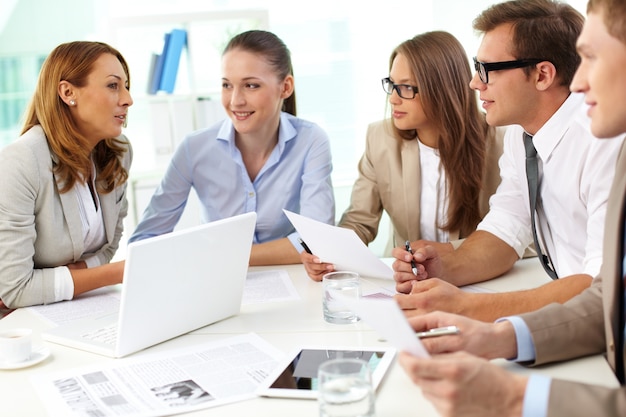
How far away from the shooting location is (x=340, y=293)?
1.73 metres

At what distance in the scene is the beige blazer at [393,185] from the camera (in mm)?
2768

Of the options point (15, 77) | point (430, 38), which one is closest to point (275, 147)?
point (430, 38)

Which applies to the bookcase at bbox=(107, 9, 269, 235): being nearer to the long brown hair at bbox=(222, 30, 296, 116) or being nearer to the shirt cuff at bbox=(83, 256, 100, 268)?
the long brown hair at bbox=(222, 30, 296, 116)

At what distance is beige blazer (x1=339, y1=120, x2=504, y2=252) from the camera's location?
2768mm

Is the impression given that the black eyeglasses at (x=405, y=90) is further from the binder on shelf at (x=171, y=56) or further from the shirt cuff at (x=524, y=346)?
the binder on shelf at (x=171, y=56)

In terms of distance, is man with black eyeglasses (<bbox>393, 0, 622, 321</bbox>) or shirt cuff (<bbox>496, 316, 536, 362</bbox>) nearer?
shirt cuff (<bbox>496, 316, 536, 362</bbox>)

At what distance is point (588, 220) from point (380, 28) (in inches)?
149

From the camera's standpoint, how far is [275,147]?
9.27 ft

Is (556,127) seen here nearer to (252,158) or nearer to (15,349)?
(252,158)

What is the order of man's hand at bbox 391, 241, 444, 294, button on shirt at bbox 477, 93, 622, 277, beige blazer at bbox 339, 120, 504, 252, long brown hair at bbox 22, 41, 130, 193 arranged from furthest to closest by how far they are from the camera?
1. beige blazer at bbox 339, 120, 504, 252
2. long brown hair at bbox 22, 41, 130, 193
3. man's hand at bbox 391, 241, 444, 294
4. button on shirt at bbox 477, 93, 622, 277

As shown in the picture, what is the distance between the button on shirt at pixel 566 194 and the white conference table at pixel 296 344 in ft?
0.36

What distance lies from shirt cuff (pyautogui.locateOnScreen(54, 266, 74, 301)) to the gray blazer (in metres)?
0.01

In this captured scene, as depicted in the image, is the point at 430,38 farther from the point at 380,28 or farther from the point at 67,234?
the point at 380,28

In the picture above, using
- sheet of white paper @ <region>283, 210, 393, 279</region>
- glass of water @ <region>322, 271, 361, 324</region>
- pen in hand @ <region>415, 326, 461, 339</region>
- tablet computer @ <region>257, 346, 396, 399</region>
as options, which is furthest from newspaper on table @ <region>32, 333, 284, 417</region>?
sheet of white paper @ <region>283, 210, 393, 279</region>
